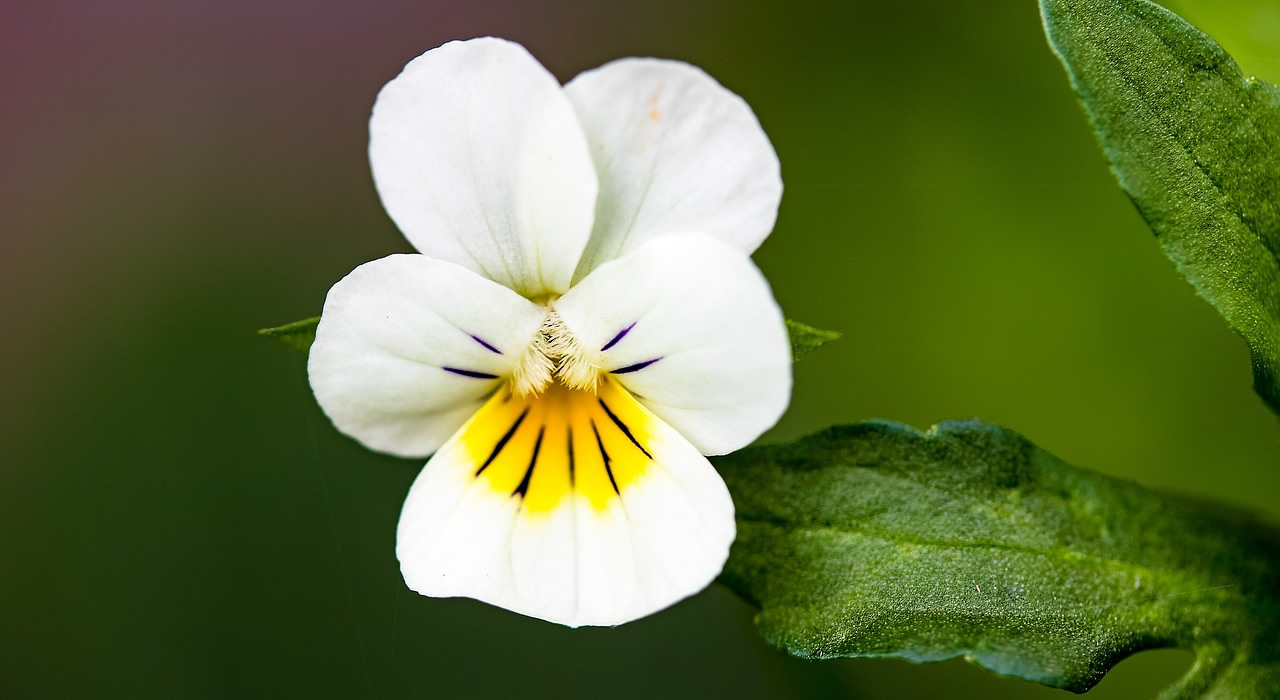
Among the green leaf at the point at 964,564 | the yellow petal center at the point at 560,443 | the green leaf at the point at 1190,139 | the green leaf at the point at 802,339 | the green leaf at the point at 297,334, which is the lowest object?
the green leaf at the point at 964,564

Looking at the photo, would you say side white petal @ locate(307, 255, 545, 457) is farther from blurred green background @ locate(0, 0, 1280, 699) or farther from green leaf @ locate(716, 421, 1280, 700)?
blurred green background @ locate(0, 0, 1280, 699)

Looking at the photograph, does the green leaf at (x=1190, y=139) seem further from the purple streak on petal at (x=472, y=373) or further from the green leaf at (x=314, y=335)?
the purple streak on petal at (x=472, y=373)

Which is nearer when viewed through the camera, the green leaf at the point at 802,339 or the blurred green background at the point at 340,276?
the green leaf at the point at 802,339

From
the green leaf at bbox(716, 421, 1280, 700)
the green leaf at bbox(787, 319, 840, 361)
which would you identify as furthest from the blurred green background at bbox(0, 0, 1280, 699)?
the green leaf at bbox(787, 319, 840, 361)

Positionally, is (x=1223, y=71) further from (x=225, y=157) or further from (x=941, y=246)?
(x=225, y=157)

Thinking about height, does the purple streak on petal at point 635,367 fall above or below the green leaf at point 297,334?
below

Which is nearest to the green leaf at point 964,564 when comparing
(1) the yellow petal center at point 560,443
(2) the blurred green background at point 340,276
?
(1) the yellow petal center at point 560,443

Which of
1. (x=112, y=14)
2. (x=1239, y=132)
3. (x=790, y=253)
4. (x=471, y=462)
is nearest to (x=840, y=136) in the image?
(x=790, y=253)

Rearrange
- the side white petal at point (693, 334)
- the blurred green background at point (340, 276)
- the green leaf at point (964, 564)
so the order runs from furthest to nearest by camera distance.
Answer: the blurred green background at point (340, 276) < the green leaf at point (964, 564) < the side white petal at point (693, 334)
